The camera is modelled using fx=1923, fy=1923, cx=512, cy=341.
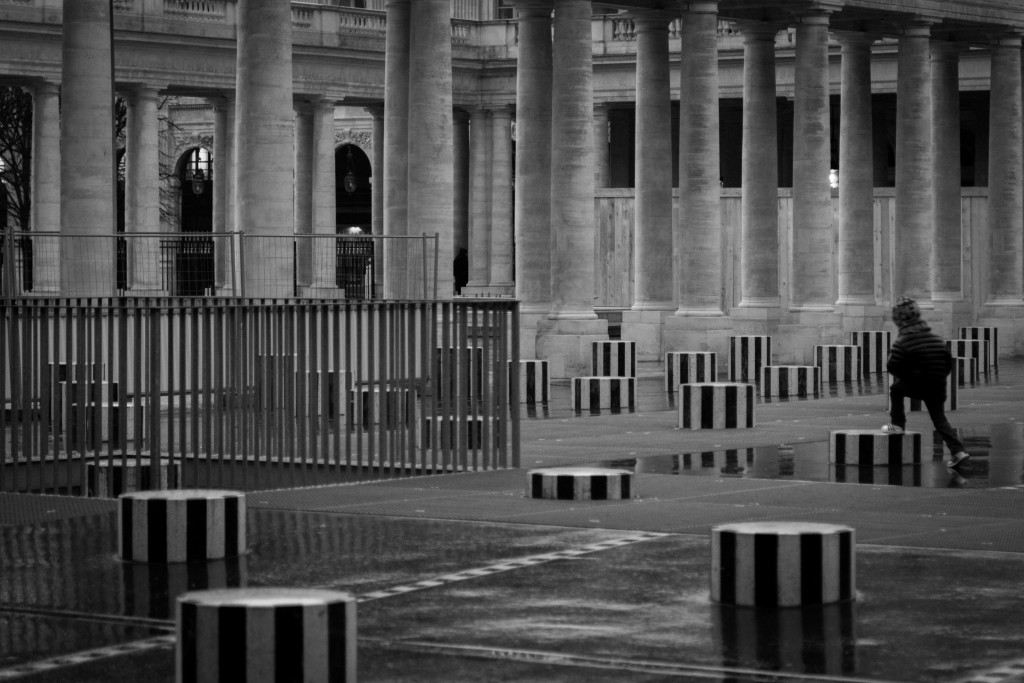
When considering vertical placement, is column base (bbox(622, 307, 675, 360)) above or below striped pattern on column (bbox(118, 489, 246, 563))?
above

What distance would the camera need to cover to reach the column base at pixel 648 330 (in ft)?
175

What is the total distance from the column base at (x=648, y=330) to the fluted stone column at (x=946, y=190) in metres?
11.3

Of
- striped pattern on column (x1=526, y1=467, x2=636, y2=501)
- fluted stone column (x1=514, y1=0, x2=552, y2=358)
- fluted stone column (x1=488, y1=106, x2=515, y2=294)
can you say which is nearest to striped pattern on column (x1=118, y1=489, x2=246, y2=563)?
striped pattern on column (x1=526, y1=467, x2=636, y2=501)

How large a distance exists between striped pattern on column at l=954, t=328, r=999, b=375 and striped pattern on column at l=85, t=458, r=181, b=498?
29.2 metres

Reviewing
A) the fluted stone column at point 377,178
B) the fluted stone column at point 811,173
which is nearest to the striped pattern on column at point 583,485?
the fluted stone column at point 811,173

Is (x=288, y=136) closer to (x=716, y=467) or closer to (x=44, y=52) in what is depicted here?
(x=716, y=467)

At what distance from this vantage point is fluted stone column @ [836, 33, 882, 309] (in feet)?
188

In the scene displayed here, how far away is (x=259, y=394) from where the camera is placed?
22.2m

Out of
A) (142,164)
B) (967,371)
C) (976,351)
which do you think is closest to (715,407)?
(967,371)

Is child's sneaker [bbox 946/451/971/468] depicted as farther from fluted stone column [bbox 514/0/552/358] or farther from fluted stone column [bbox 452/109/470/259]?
fluted stone column [bbox 452/109/470/259]

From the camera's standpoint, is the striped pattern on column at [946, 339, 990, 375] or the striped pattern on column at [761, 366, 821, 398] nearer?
the striped pattern on column at [761, 366, 821, 398]

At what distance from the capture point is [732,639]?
12.4 meters

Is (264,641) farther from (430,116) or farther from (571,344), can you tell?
(571,344)

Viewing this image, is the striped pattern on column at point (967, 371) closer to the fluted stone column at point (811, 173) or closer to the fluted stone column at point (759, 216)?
the fluted stone column at point (811, 173)
